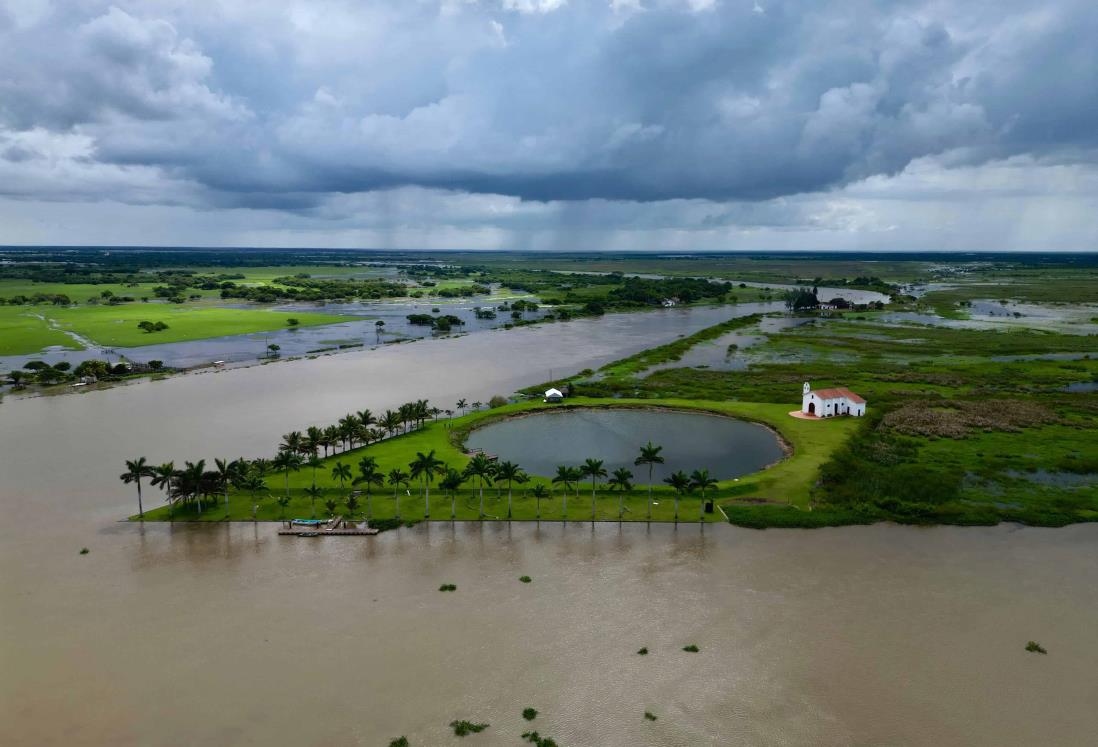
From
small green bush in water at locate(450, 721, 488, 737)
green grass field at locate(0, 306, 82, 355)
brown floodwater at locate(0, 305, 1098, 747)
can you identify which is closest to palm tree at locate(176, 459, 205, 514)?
brown floodwater at locate(0, 305, 1098, 747)

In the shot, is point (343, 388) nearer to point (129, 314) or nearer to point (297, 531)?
point (297, 531)

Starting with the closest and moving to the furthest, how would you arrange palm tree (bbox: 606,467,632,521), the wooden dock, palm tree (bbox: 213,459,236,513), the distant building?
the wooden dock
palm tree (bbox: 213,459,236,513)
palm tree (bbox: 606,467,632,521)
the distant building

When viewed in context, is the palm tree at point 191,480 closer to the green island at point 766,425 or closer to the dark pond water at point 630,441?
the green island at point 766,425

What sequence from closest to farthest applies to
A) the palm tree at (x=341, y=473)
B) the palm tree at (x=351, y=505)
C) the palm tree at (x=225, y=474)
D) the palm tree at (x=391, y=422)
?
the palm tree at (x=351, y=505)
the palm tree at (x=225, y=474)
the palm tree at (x=341, y=473)
the palm tree at (x=391, y=422)

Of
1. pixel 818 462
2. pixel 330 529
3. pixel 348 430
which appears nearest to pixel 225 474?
pixel 330 529

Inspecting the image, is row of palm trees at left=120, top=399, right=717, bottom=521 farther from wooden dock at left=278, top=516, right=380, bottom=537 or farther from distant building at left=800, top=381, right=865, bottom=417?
distant building at left=800, top=381, right=865, bottom=417

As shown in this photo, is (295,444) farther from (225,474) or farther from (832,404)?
(832,404)

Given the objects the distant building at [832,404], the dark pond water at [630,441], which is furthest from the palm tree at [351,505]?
the distant building at [832,404]

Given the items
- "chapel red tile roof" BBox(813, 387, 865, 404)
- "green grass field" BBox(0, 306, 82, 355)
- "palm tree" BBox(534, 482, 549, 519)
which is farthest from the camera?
"green grass field" BBox(0, 306, 82, 355)
